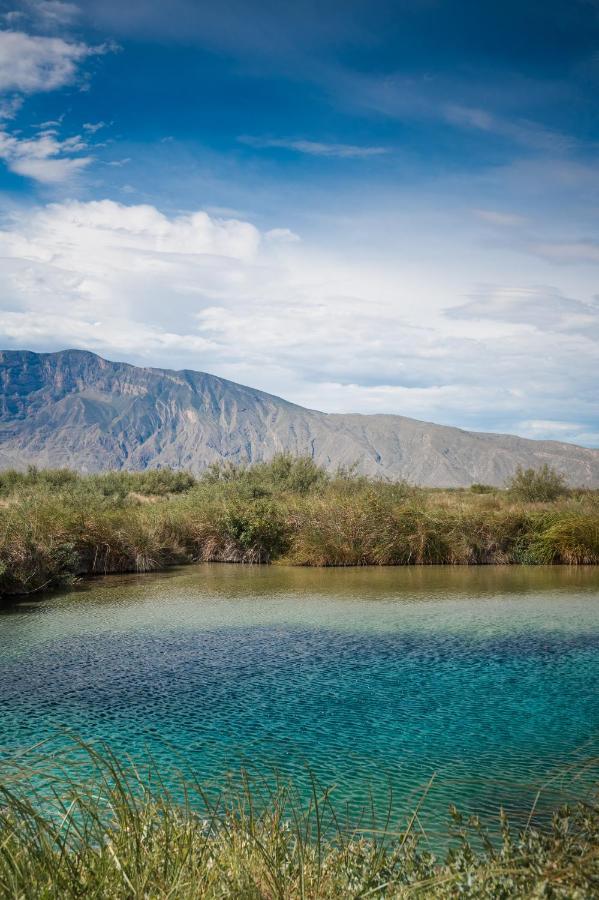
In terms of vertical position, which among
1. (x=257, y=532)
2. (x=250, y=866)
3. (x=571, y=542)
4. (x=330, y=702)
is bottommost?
(x=330, y=702)

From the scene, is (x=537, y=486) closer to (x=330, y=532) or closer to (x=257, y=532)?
(x=330, y=532)

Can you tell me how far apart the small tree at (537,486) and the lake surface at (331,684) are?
741 inches

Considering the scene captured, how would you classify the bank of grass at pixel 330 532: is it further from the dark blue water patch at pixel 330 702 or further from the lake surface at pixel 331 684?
the dark blue water patch at pixel 330 702

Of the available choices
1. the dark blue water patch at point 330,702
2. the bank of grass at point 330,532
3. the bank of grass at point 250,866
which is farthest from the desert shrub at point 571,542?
the bank of grass at point 250,866

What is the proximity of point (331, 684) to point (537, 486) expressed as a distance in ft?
87.6

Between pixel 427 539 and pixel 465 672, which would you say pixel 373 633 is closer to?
pixel 465 672

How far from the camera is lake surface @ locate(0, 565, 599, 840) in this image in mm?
5121

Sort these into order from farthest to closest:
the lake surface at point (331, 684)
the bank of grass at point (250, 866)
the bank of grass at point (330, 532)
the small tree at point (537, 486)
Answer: the small tree at point (537, 486) < the bank of grass at point (330, 532) < the lake surface at point (331, 684) < the bank of grass at point (250, 866)

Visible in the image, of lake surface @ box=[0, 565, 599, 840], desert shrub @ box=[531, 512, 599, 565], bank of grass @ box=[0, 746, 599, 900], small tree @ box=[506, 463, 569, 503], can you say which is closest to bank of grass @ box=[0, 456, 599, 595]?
desert shrub @ box=[531, 512, 599, 565]

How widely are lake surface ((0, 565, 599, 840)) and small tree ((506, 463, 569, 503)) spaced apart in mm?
18810

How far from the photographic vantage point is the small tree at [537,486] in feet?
103

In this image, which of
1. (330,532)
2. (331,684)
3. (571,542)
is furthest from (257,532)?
(331,684)

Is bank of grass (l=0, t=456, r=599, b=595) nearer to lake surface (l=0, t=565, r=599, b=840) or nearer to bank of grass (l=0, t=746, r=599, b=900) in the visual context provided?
lake surface (l=0, t=565, r=599, b=840)

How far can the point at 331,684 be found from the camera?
282 inches
